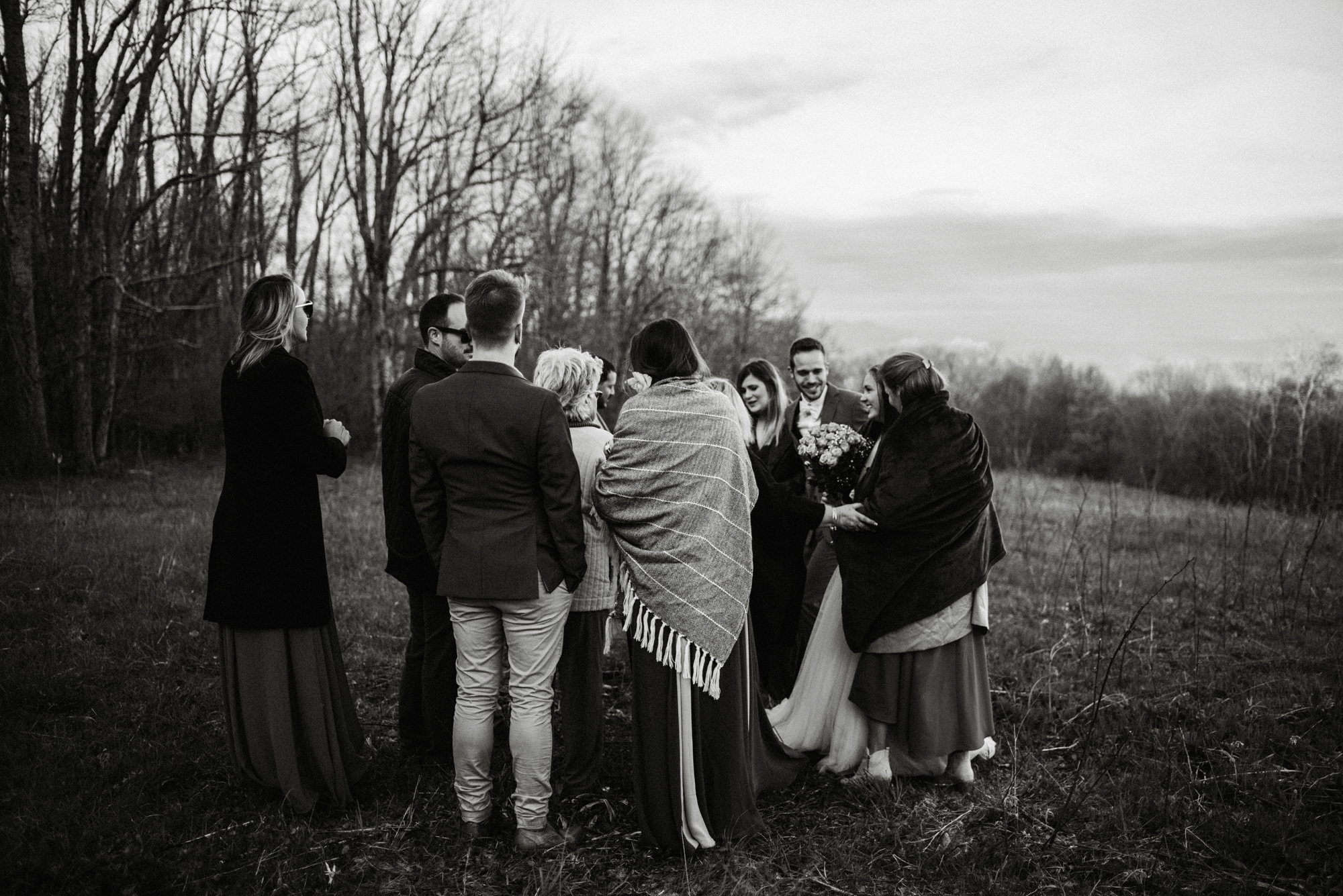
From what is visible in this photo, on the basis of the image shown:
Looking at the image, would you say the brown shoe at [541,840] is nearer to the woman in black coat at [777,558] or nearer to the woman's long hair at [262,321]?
the woman in black coat at [777,558]

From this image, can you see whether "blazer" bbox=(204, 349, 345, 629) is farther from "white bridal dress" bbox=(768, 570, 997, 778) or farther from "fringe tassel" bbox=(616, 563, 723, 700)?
"white bridal dress" bbox=(768, 570, 997, 778)

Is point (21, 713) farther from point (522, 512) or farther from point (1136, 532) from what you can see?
Result: point (1136, 532)

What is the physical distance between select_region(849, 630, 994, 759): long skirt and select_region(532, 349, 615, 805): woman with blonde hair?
1373mm

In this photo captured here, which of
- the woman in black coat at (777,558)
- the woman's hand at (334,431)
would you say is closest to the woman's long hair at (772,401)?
the woman in black coat at (777,558)

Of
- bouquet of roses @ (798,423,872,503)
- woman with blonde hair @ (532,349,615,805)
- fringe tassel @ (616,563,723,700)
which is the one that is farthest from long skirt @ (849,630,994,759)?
woman with blonde hair @ (532,349,615,805)

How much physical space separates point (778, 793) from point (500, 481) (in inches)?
84.6

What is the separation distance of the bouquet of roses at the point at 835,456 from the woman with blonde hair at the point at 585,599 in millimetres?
1323

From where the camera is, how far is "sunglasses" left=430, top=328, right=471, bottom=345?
4223 mm

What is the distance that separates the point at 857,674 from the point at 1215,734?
2275 mm

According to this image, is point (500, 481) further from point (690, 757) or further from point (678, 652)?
point (690, 757)

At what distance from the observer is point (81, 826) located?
11.5 feet

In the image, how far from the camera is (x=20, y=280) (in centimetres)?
1211

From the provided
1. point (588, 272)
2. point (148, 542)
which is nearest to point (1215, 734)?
point (148, 542)

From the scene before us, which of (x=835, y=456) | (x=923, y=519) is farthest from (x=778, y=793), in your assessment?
(x=835, y=456)
